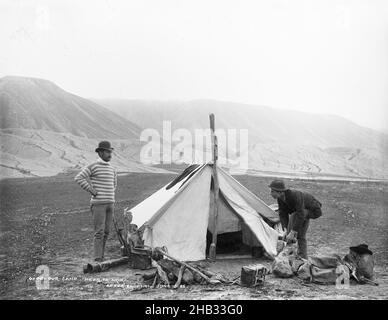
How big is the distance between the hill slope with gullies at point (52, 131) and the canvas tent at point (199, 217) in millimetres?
17009

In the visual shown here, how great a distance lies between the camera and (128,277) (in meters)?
5.88

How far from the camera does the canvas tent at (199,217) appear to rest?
6.76m

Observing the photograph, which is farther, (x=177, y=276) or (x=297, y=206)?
(x=297, y=206)

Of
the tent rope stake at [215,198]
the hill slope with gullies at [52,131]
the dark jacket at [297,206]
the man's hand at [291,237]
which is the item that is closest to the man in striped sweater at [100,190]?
the tent rope stake at [215,198]

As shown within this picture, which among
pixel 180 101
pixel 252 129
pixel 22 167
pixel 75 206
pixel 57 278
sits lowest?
pixel 57 278

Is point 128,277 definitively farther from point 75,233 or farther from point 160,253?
point 75,233

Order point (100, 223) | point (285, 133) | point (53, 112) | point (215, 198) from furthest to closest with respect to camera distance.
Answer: point (285, 133) → point (53, 112) → point (215, 198) → point (100, 223)

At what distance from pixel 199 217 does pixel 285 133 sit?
45473 millimetres

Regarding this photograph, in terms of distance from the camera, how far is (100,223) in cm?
619

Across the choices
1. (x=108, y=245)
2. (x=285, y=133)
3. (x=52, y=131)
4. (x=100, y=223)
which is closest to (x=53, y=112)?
(x=52, y=131)

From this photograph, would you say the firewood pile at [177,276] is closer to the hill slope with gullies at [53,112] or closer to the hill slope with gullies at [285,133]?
the hill slope with gullies at [285,133]

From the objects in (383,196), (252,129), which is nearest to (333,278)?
(383,196)

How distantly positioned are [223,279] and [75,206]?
872 centimetres

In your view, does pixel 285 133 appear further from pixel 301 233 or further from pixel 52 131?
pixel 301 233
